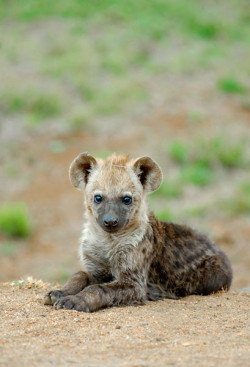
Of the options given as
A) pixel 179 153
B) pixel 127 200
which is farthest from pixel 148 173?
pixel 179 153

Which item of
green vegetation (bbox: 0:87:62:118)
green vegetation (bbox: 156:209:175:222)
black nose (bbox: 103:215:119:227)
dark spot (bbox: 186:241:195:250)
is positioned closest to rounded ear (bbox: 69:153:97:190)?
black nose (bbox: 103:215:119:227)

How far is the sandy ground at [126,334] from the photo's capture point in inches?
123

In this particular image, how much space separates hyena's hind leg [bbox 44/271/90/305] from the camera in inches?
171

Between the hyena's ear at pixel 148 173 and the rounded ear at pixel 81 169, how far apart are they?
0.38 metres

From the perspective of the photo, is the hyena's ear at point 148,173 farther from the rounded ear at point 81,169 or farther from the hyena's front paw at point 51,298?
the hyena's front paw at point 51,298

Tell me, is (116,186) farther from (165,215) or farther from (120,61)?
(120,61)

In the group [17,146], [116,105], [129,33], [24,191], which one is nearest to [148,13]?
[129,33]

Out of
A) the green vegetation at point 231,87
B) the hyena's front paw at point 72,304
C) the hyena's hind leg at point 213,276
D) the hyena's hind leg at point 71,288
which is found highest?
the green vegetation at point 231,87

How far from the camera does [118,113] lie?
541 inches

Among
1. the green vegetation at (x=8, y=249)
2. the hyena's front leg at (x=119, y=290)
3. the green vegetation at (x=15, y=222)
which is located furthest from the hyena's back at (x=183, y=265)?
the green vegetation at (x=15, y=222)

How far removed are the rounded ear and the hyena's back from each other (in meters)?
0.69

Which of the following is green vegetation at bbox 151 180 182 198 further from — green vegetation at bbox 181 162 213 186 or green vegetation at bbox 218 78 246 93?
green vegetation at bbox 218 78 246 93

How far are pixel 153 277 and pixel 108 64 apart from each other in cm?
1119

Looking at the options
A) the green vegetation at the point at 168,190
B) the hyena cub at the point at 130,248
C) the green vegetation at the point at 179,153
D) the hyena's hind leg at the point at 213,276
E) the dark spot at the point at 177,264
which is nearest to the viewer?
the hyena cub at the point at 130,248
